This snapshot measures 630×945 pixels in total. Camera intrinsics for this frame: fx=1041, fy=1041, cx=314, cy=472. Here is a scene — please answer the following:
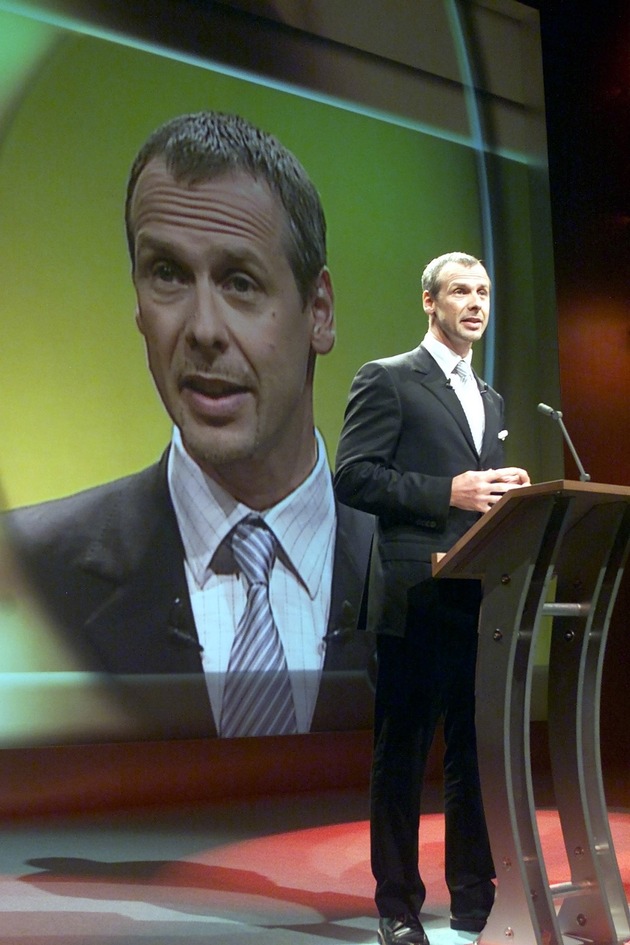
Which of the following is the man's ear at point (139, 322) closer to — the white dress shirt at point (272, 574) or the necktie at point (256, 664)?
the white dress shirt at point (272, 574)

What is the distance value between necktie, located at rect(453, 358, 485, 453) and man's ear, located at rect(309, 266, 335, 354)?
1614 millimetres

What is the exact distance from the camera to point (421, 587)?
2154 mm

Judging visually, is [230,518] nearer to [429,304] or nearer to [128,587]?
[128,587]

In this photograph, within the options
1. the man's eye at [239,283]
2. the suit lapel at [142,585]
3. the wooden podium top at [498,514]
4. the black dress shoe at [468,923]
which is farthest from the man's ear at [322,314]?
the black dress shoe at [468,923]

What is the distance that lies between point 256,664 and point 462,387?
166cm

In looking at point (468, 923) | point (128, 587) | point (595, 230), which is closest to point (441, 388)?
point (468, 923)

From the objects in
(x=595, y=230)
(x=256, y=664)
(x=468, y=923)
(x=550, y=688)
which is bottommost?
(x=468, y=923)

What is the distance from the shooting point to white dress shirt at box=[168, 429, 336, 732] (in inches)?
146

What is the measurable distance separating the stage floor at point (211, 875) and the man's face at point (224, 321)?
1.16 meters

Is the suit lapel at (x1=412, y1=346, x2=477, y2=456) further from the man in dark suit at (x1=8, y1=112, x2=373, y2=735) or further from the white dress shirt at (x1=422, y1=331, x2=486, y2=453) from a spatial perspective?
the man in dark suit at (x1=8, y1=112, x2=373, y2=735)

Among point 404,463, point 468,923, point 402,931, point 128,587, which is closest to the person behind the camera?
point 402,931

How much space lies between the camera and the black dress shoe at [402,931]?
2.01 metres

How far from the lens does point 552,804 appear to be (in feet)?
13.2

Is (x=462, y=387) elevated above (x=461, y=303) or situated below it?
below
